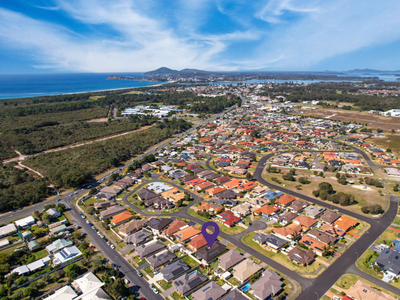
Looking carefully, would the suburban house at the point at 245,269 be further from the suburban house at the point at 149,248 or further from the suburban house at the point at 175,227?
the suburban house at the point at 175,227

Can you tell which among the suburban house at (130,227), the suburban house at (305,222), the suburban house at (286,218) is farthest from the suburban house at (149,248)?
the suburban house at (305,222)

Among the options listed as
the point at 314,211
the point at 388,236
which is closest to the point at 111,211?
the point at 314,211

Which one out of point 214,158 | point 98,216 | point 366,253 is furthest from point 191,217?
point 214,158

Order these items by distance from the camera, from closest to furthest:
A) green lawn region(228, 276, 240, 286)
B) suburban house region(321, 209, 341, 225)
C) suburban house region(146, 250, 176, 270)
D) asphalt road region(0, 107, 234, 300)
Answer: asphalt road region(0, 107, 234, 300) → green lawn region(228, 276, 240, 286) → suburban house region(146, 250, 176, 270) → suburban house region(321, 209, 341, 225)

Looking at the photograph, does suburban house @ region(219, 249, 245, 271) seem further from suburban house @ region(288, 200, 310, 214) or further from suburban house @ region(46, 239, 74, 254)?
suburban house @ region(46, 239, 74, 254)

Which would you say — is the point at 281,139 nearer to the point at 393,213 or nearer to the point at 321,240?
the point at 393,213

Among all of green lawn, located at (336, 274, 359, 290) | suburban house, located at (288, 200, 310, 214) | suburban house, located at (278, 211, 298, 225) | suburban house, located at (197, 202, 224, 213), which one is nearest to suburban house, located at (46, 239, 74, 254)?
suburban house, located at (197, 202, 224, 213)
